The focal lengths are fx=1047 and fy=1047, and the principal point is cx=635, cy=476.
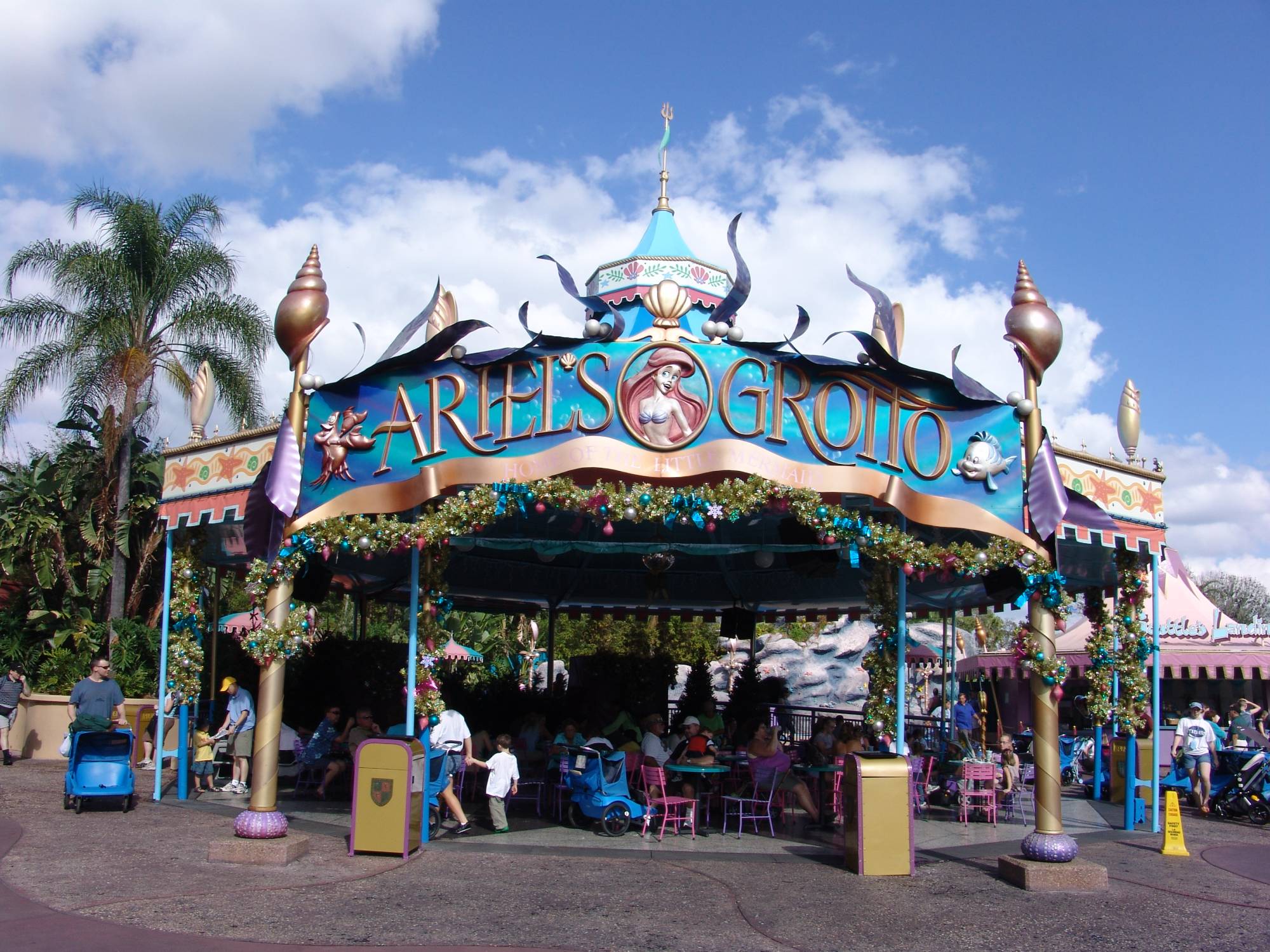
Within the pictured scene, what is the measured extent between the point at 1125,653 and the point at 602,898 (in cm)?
778

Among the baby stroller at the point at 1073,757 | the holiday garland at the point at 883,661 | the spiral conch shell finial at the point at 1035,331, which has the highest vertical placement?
the spiral conch shell finial at the point at 1035,331

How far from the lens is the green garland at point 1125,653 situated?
12500mm

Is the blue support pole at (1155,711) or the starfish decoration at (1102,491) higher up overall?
the starfish decoration at (1102,491)

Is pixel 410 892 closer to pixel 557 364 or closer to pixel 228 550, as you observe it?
pixel 557 364

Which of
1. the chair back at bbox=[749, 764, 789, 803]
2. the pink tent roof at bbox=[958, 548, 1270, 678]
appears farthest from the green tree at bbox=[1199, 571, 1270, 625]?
the chair back at bbox=[749, 764, 789, 803]

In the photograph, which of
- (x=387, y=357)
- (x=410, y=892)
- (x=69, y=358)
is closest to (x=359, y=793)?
(x=410, y=892)

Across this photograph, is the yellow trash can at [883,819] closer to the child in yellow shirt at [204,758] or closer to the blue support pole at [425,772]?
the blue support pole at [425,772]

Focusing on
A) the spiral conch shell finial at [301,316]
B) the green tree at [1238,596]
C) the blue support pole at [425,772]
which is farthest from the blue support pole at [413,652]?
the green tree at [1238,596]

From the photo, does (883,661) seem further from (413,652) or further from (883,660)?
(413,652)

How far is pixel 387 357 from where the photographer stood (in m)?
10.3

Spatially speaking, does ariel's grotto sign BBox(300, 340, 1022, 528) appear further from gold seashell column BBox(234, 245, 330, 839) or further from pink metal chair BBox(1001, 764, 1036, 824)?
pink metal chair BBox(1001, 764, 1036, 824)

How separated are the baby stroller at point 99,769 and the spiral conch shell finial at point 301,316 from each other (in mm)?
4966

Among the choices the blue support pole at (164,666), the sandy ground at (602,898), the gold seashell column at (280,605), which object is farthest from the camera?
the blue support pole at (164,666)

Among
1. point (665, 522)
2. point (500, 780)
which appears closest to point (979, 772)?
point (665, 522)
